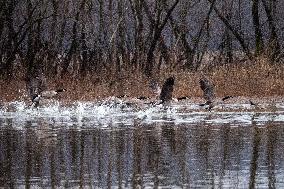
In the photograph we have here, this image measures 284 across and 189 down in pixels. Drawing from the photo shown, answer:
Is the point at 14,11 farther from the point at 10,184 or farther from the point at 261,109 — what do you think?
the point at 10,184

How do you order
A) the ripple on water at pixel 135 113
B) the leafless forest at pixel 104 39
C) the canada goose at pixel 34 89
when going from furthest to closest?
the leafless forest at pixel 104 39 < the canada goose at pixel 34 89 < the ripple on water at pixel 135 113

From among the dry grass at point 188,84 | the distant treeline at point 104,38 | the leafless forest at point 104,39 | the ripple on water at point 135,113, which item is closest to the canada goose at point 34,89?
the ripple on water at point 135,113

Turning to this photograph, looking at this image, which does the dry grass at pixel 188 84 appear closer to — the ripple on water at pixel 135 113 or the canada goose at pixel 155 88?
the canada goose at pixel 155 88

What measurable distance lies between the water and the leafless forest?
966 centimetres

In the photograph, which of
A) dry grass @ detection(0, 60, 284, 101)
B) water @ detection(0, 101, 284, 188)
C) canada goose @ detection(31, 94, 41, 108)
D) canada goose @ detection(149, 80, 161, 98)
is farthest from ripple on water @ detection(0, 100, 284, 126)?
dry grass @ detection(0, 60, 284, 101)

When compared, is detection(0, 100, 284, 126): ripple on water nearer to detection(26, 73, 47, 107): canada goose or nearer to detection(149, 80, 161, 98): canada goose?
detection(26, 73, 47, 107): canada goose

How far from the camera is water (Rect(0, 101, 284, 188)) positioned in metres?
8.39

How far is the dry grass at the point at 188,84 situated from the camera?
23.1m

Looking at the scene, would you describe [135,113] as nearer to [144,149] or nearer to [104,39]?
[144,149]

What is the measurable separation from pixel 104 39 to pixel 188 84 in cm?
716

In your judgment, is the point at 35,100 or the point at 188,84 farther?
the point at 188,84

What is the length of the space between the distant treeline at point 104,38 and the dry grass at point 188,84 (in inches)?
85.0

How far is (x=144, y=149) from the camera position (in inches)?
436

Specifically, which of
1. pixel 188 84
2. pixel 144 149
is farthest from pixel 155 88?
pixel 144 149
